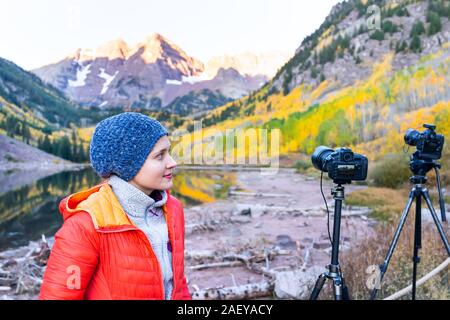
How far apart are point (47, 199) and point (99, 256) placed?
26.7ft

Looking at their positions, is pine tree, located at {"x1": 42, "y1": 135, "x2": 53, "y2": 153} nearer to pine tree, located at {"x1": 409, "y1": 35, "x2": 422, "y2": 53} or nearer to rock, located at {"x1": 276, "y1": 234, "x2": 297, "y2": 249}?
pine tree, located at {"x1": 409, "y1": 35, "x2": 422, "y2": 53}

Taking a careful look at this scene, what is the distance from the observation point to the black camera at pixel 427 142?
1.86 metres

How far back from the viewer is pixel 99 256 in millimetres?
927

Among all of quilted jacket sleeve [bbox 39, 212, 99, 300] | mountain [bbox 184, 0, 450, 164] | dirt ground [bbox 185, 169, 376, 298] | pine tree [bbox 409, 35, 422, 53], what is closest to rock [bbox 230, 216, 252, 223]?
dirt ground [bbox 185, 169, 376, 298]

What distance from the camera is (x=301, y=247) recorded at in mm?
4043

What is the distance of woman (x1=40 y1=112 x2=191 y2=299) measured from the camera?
887 mm

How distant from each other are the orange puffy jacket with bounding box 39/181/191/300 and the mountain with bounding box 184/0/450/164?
632 centimetres

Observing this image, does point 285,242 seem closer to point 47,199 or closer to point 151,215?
point 151,215

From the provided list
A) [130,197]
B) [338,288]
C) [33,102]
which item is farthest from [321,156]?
[33,102]

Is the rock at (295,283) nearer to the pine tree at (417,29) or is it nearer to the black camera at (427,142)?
the black camera at (427,142)

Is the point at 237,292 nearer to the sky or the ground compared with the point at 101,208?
nearer to the ground

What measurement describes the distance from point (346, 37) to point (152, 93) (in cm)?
526

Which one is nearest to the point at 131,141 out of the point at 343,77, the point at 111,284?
the point at 111,284
